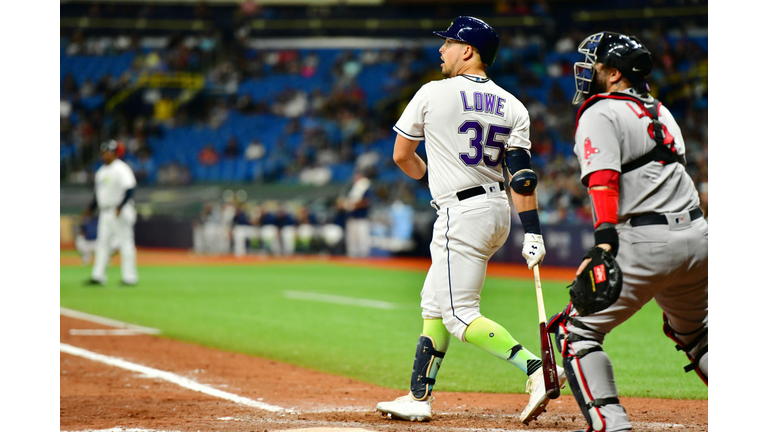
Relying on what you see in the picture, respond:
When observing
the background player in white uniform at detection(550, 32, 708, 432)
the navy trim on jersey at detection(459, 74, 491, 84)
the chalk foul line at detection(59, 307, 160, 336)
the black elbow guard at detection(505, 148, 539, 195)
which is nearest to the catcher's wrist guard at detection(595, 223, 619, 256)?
the background player in white uniform at detection(550, 32, 708, 432)

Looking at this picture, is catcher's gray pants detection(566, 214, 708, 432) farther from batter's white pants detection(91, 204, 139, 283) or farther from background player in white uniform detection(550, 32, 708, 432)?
batter's white pants detection(91, 204, 139, 283)

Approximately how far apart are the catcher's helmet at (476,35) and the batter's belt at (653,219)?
1.35m

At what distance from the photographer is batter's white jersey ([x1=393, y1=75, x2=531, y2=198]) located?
13.6 feet

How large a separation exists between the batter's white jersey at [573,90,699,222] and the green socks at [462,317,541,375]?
3.31 ft

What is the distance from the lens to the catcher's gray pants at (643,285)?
→ 3326 millimetres

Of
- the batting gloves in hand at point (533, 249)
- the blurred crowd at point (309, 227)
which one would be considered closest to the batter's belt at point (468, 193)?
the batting gloves in hand at point (533, 249)

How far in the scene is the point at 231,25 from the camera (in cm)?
3350

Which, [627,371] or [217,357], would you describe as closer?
[627,371]

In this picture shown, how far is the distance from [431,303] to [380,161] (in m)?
22.5

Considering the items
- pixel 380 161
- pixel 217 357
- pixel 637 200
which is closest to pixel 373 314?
pixel 217 357

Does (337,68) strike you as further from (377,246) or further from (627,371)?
(627,371)

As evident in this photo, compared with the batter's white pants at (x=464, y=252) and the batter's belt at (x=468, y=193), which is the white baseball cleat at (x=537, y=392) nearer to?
the batter's white pants at (x=464, y=252)

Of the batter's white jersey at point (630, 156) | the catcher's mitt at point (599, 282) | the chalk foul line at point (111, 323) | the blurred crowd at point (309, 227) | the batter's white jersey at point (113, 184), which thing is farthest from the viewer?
the blurred crowd at point (309, 227)

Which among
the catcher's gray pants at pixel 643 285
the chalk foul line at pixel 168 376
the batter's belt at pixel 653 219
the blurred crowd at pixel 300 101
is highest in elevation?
the blurred crowd at pixel 300 101
